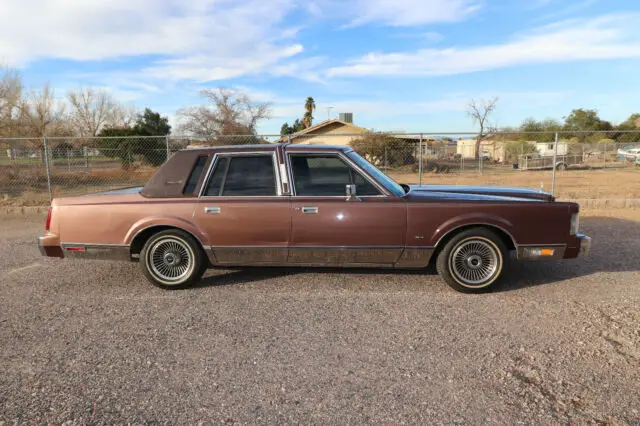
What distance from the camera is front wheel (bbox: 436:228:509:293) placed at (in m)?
4.54

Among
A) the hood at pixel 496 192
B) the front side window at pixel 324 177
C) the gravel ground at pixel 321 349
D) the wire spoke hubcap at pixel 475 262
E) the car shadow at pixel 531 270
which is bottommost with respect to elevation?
the gravel ground at pixel 321 349

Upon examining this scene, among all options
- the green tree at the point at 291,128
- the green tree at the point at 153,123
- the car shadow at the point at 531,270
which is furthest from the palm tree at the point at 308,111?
the car shadow at the point at 531,270

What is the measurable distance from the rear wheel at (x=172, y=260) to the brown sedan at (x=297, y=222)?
1 centimetres

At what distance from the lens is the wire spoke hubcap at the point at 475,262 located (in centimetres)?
457

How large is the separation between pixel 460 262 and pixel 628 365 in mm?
1804

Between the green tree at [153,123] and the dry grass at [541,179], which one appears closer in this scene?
the dry grass at [541,179]

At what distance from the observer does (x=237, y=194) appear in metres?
4.75

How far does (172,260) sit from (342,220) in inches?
79.1

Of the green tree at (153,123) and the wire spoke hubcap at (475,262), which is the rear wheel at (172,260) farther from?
the green tree at (153,123)

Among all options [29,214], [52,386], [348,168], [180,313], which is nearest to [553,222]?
[348,168]

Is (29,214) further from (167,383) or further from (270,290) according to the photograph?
(167,383)

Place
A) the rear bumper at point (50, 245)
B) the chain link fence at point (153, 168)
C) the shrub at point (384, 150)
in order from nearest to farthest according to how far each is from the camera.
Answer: the rear bumper at point (50, 245), the chain link fence at point (153, 168), the shrub at point (384, 150)

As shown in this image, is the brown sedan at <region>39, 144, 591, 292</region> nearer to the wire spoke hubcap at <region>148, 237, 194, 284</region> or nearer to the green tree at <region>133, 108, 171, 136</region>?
the wire spoke hubcap at <region>148, 237, 194, 284</region>

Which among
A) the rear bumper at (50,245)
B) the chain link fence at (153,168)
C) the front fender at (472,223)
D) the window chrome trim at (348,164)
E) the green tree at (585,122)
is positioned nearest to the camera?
the front fender at (472,223)
